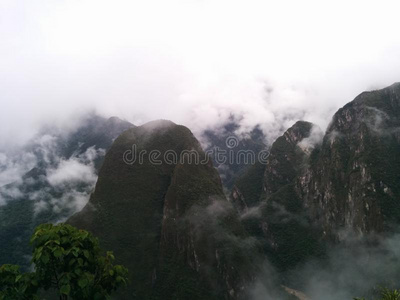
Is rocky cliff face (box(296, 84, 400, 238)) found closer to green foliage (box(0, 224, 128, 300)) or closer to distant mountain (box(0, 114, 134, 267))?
distant mountain (box(0, 114, 134, 267))

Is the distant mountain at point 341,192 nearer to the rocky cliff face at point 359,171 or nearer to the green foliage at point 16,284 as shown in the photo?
the rocky cliff face at point 359,171

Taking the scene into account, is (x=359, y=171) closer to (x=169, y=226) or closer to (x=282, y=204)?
(x=282, y=204)

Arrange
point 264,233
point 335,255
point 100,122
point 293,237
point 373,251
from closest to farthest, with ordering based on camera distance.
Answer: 1. point 373,251
2. point 335,255
3. point 293,237
4. point 264,233
5. point 100,122

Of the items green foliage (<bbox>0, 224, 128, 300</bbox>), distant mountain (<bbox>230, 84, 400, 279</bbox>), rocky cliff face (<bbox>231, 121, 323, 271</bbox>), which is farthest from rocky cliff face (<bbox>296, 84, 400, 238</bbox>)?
green foliage (<bbox>0, 224, 128, 300</bbox>)

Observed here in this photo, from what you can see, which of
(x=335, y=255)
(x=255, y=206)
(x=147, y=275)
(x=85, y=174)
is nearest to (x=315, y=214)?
(x=335, y=255)

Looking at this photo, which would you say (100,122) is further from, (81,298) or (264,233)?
(81,298)

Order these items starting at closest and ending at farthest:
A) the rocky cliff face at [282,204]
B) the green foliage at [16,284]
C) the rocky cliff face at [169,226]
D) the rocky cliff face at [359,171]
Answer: the green foliage at [16,284], the rocky cliff face at [169,226], the rocky cliff face at [359,171], the rocky cliff face at [282,204]

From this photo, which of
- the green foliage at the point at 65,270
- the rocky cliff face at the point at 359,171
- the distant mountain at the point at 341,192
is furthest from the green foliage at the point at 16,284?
the rocky cliff face at the point at 359,171
